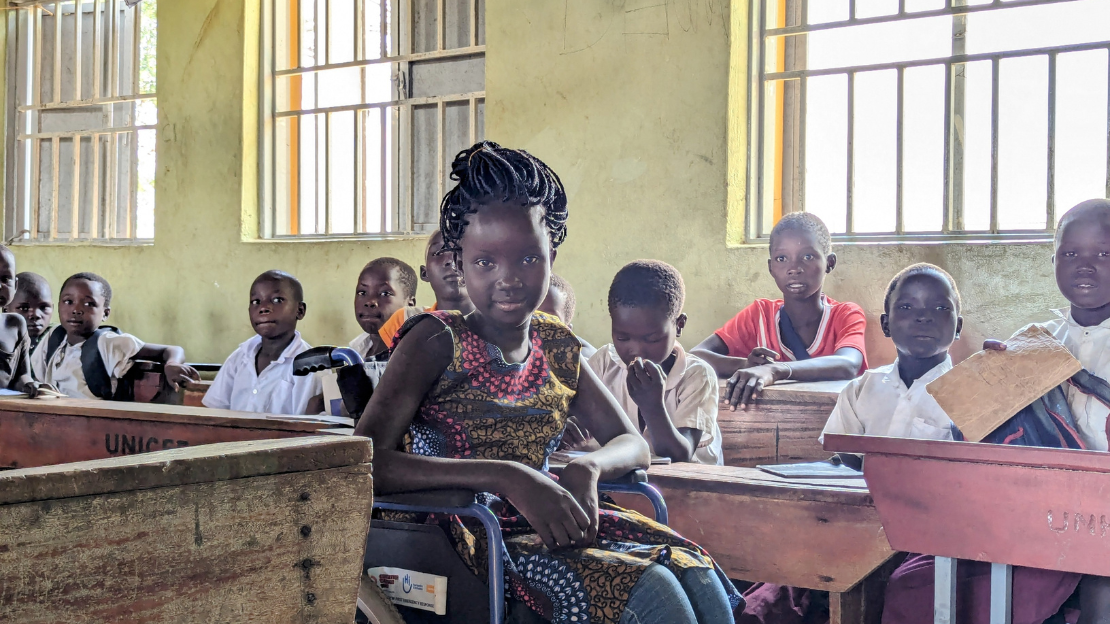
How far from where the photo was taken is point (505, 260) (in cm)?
183

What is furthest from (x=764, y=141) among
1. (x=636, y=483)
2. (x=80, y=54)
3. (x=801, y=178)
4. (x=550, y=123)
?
(x=80, y=54)

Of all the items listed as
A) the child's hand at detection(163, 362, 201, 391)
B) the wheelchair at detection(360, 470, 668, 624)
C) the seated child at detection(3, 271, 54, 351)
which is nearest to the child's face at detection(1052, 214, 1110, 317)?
the wheelchair at detection(360, 470, 668, 624)

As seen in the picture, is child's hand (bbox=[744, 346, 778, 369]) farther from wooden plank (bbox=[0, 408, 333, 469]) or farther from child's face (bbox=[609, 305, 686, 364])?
wooden plank (bbox=[0, 408, 333, 469])

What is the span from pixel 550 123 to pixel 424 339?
10.9ft

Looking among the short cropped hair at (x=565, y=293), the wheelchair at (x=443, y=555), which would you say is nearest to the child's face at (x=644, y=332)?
the short cropped hair at (x=565, y=293)

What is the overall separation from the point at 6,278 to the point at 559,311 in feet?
9.59

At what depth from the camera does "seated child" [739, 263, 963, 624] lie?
2.63 metres

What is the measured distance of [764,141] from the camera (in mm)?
4551

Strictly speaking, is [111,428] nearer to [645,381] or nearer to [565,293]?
[645,381]

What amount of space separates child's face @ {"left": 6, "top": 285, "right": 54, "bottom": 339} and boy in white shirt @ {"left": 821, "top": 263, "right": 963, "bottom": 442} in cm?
434

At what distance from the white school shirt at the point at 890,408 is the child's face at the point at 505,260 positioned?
1.20m

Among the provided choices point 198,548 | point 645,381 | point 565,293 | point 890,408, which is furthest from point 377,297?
point 198,548

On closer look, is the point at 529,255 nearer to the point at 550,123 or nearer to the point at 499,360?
the point at 499,360

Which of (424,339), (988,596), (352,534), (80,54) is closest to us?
(352,534)
